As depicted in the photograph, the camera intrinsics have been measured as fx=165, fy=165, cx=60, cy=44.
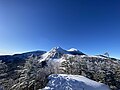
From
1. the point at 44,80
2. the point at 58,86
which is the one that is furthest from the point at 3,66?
the point at 58,86

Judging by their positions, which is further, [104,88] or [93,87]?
[104,88]

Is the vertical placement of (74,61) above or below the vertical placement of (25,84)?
above

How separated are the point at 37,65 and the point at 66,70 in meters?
Result: 14.0

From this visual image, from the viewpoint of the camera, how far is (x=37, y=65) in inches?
1325

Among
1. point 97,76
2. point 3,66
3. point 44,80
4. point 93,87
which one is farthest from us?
point 97,76

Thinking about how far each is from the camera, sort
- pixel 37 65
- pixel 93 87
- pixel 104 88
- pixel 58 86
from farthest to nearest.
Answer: pixel 37 65 → pixel 104 88 → pixel 93 87 → pixel 58 86

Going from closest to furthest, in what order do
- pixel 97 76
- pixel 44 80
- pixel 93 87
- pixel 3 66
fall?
pixel 93 87 → pixel 44 80 → pixel 3 66 → pixel 97 76

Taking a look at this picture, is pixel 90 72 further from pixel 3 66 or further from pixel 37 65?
pixel 3 66

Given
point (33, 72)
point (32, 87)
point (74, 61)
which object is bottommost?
point (32, 87)

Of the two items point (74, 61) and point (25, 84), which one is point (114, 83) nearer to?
point (74, 61)

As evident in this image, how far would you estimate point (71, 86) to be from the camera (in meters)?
24.7

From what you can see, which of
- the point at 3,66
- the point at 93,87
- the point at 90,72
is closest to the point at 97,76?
the point at 90,72

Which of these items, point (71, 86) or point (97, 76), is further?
point (97, 76)

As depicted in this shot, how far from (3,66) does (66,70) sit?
1732cm
